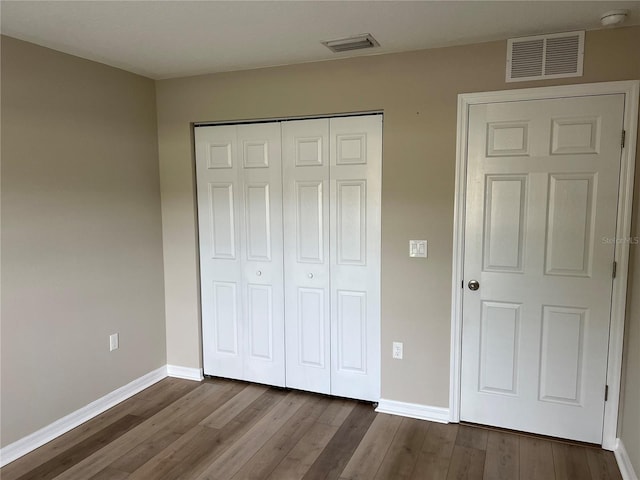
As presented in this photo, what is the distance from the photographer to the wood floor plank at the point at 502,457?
2402 millimetres

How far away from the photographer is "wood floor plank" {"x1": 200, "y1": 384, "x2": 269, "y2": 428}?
9.77ft

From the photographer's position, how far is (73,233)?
9.35 ft

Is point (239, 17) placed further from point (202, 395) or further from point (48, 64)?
point (202, 395)

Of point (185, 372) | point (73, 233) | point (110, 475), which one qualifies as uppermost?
point (73, 233)

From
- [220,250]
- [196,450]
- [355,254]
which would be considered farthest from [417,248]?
[196,450]

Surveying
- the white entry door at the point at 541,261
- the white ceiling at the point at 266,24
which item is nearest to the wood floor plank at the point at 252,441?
the white entry door at the point at 541,261

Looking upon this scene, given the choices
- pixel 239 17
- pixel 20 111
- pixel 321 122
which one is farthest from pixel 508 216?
pixel 20 111

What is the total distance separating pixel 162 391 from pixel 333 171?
2.13m

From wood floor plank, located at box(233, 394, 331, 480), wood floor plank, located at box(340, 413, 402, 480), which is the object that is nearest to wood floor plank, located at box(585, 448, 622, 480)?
wood floor plank, located at box(340, 413, 402, 480)

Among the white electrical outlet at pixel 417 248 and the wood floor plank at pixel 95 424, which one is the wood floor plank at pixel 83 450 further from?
the white electrical outlet at pixel 417 248

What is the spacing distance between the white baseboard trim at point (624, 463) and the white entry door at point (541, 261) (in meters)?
0.11

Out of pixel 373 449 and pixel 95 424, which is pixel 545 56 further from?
pixel 95 424

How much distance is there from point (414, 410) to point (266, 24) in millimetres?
2547

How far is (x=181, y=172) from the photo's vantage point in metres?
3.50
